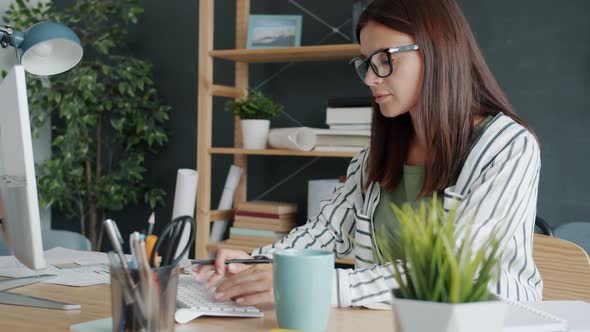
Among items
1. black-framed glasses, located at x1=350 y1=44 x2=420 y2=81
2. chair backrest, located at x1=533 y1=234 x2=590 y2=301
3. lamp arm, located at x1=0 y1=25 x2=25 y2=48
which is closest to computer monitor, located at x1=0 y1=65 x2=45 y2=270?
lamp arm, located at x1=0 y1=25 x2=25 y2=48

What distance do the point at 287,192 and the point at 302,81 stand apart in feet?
1.69

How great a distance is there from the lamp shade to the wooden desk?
1.83 feet

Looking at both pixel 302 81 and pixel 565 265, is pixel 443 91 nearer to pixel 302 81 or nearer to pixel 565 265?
pixel 565 265

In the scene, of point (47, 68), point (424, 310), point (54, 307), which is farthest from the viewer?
point (47, 68)

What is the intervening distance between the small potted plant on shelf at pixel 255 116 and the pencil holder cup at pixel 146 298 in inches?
76.2

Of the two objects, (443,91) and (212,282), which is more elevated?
(443,91)

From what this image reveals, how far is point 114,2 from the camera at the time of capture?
3426mm

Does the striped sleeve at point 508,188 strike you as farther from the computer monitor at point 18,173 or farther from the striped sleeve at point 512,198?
the computer monitor at point 18,173

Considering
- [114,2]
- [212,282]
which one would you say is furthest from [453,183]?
[114,2]

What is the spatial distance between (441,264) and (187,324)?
0.49 m

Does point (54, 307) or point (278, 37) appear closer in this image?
point (54, 307)

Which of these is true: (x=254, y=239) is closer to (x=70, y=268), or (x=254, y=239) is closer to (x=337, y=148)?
(x=337, y=148)

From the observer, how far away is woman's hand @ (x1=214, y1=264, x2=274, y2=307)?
1.05 meters

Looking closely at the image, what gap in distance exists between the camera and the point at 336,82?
2906 millimetres
